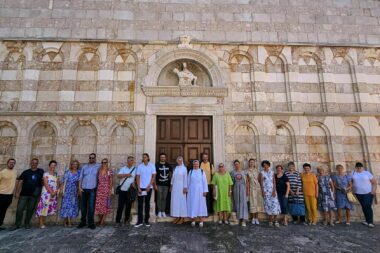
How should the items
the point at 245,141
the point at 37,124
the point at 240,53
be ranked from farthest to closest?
the point at 240,53 → the point at 245,141 → the point at 37,124

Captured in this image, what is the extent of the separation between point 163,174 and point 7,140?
434 cm

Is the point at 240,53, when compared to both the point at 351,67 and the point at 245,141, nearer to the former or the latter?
the point at 245,141

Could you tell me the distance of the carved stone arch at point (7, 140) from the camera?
239 inches

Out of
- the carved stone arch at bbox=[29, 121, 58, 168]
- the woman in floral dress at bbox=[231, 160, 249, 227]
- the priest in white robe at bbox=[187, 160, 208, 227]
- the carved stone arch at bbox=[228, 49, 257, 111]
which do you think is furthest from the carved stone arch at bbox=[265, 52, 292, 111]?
the carved stone arch at bbox=[29, 121, 58, 168]

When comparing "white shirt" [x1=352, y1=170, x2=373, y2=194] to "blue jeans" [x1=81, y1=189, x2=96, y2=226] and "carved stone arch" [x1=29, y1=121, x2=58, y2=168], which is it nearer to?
"blue jeans" [x1=81, y1=189, x2=96, y2=226]

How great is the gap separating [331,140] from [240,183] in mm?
3056

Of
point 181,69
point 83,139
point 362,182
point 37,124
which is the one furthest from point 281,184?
point 37,124

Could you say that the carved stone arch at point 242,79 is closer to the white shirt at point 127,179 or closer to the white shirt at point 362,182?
the white shirt at point 362,182

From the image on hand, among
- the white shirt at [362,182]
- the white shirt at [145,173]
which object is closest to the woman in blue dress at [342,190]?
the white shirt at [362,182]

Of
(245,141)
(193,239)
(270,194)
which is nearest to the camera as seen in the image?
(193,239)

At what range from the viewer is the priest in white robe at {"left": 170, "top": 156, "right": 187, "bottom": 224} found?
5.49 m

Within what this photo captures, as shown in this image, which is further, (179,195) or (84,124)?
(84,124)

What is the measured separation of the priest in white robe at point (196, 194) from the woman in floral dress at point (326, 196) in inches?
119

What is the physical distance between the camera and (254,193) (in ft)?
18.8
